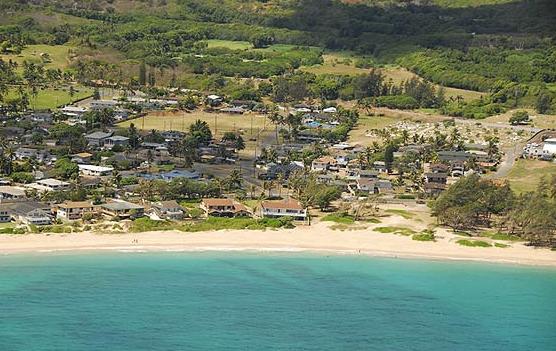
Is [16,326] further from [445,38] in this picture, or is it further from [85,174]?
[445,38]

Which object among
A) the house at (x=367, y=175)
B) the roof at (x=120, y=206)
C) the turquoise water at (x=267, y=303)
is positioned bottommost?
the turquoise water at (x=267, y=303)

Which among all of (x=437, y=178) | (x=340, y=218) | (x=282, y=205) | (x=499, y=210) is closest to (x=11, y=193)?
(x=282, y=205)

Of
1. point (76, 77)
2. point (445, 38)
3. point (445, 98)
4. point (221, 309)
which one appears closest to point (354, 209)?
point (221, 309)

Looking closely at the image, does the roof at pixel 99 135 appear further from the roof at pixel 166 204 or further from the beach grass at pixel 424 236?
the beach grass at pixel 424 236

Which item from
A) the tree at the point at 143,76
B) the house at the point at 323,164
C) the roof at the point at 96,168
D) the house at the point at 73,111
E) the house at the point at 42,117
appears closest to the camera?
the roof at the point at 96,168

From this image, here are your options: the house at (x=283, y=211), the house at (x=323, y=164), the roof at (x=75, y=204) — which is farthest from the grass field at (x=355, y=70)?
the roof at (x=75, y=204)

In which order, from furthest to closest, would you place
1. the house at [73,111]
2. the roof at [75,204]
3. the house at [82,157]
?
the house at [73,111], the house at [82,157], the roof at [75,204]

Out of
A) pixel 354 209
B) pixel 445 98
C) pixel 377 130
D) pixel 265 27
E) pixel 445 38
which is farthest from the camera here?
pixel 265 27
